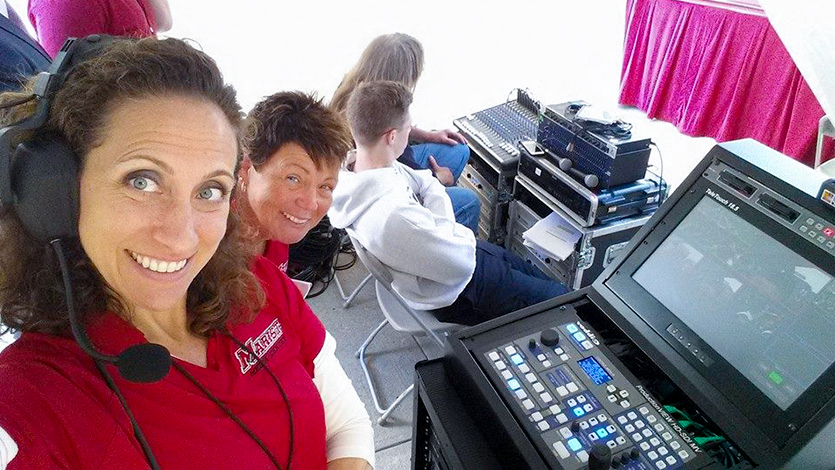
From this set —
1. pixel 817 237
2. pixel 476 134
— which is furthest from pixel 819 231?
pixel 476 134

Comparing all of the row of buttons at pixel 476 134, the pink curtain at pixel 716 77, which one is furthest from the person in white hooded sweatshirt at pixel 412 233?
the pink curtain at pixel 716 77

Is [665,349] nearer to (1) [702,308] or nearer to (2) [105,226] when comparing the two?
(1) [702,308]

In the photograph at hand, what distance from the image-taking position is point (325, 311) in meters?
2.42

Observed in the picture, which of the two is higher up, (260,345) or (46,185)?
(46,185)

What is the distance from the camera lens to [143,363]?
0.66 metres

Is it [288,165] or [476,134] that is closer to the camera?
[288,165]

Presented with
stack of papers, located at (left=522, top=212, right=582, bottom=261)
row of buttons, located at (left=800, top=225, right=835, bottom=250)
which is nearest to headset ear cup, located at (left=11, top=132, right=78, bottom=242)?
row of buttons, located at (left=800, top=225, right=835, bottom=250)

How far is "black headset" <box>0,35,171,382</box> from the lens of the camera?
63 centimetres

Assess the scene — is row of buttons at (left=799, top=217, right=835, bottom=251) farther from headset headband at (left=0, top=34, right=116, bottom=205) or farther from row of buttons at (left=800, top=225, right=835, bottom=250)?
headset headband at (left=0, top=34, right=116, bottom=205)

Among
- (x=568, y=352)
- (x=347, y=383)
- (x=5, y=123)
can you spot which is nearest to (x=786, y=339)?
(x=568, y=352)

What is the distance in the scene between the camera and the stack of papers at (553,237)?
198 cm

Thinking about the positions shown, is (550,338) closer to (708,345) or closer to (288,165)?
(708,345)

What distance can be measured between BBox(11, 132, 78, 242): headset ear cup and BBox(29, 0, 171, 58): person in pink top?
137cm

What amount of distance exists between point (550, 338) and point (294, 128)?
744 mm
